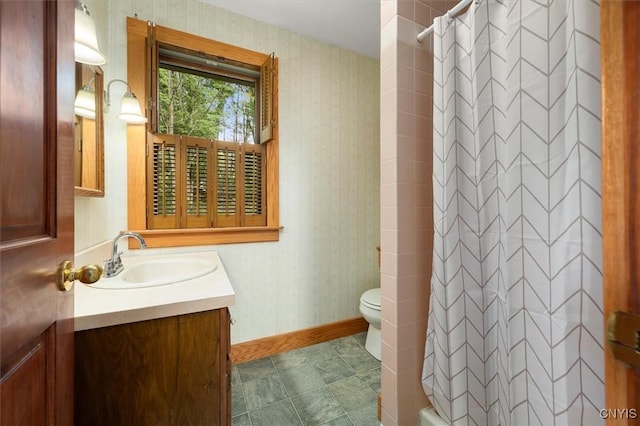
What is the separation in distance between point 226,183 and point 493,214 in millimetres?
1597

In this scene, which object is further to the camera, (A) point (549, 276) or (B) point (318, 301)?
(B) point (318, 301)

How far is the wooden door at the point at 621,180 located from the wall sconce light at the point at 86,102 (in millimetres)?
1645

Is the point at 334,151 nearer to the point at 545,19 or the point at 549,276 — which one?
the point at 545,19

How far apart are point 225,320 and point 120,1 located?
6.46ft

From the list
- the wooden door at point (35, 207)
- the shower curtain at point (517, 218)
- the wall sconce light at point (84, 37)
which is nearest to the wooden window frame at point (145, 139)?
the wall sconce light at point (84, 37)

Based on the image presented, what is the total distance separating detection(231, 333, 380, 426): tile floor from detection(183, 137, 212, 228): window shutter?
1.06 metres

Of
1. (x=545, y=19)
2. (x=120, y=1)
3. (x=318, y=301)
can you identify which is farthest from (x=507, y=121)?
(x=120, y=1)

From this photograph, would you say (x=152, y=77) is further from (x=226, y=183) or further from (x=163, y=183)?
(x=226, y=183)

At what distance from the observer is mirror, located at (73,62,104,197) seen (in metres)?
1.15

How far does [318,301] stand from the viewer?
7.00ft

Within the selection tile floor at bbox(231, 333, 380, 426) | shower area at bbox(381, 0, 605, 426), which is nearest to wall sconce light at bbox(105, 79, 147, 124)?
shower area at bbox(381, 0, 605, 426)

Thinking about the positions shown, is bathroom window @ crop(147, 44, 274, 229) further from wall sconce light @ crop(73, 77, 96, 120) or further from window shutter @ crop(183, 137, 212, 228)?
wall sconce light @ crop(73, 77, 96, 120)

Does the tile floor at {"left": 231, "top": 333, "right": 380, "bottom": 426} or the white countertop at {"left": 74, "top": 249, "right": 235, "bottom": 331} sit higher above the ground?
the white countertop at {"left": 74, "top": 249, "right": 235, "bottom": 331}

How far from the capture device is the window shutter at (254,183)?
1.92 m
